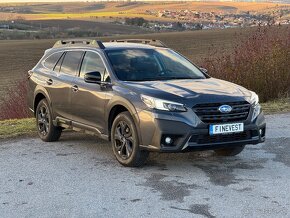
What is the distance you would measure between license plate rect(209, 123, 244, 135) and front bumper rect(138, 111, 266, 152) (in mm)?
59

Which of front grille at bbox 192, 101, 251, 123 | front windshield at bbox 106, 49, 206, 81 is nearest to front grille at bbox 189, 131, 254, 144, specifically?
front grille at bbox 192, 101, 251, 123

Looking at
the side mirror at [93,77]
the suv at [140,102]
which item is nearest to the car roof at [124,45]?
the suv at [140,102]

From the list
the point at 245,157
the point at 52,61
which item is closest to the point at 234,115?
the point at 245,157

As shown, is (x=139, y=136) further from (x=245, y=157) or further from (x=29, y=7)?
(x=29, y=7)

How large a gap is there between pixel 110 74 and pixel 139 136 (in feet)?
3.83

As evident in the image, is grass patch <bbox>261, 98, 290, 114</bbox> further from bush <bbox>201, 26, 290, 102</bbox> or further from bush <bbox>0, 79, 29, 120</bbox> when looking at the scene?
bush <bbox>0, 79, 29, 120</bbox>

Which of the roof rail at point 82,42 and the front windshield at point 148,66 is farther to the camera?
the roof rail at point 82,42

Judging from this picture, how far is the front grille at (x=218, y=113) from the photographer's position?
6434mm

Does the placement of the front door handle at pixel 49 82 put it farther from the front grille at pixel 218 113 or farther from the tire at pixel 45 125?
the front grille at pixel 218 113

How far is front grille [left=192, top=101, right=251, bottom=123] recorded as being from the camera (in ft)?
21.1

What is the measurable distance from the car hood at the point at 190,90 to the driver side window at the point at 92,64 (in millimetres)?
713

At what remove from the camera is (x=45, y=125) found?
29.3 ft

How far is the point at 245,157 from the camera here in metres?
7.50

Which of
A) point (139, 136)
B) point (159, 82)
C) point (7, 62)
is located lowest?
point (7, 62)
